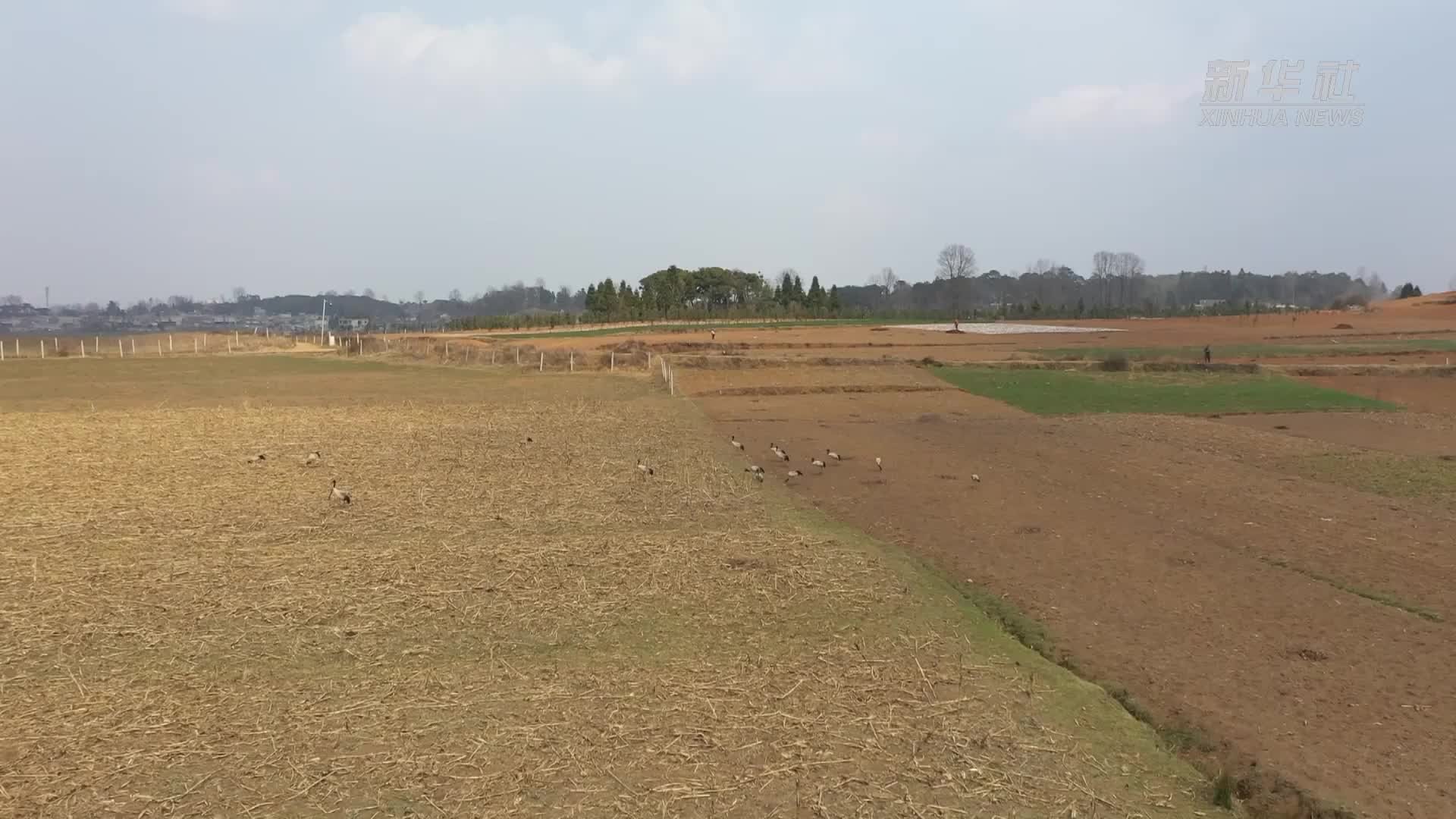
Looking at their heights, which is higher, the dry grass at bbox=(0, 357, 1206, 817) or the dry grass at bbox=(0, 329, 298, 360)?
the dry grass at bbox=(0, 329, 298, 360)

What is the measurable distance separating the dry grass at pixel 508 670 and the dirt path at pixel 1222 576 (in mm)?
868

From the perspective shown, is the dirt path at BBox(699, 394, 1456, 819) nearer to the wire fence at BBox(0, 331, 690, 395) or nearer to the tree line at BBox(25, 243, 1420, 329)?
the wire fence at BBox(0, 331, 690, 395)

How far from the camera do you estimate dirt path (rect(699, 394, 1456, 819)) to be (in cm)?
602

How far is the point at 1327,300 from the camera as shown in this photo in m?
135

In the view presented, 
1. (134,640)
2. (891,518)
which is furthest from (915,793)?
(891,518)

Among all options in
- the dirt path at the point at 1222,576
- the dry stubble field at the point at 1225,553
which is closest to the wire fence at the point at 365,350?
the dry stubble field at the point at 1225,553

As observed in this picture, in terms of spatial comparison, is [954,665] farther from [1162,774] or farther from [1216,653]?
[1216,653]

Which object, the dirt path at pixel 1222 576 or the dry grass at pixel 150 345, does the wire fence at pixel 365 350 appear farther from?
the dirt path at pixel 1222 576

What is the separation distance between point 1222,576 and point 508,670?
24.5 ft

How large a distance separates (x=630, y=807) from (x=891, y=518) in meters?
A: 8.18

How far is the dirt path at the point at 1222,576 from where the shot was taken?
6020mm

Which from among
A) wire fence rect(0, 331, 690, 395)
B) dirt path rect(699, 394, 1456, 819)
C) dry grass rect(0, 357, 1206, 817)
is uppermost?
wire fence rect(0, 331, 690, 395)

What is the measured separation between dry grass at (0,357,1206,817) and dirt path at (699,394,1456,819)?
0.87m

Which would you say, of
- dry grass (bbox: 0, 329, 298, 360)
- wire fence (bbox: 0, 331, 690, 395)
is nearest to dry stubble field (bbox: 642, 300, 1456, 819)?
wire fence (bbox: 0, 331, 690, 395)
